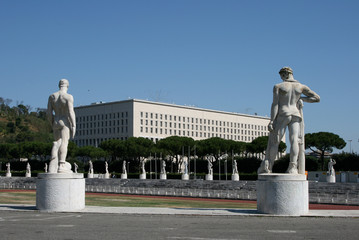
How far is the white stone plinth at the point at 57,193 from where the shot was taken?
13125 mm

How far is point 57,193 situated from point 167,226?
4.42 metres

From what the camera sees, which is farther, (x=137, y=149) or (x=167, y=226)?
(x=137, y=149)

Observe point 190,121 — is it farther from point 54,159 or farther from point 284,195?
point 284,195

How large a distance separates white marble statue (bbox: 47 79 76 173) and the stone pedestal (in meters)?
5.59

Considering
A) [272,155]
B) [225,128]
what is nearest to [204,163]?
[225,128]

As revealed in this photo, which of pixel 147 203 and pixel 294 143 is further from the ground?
pixel 294 143

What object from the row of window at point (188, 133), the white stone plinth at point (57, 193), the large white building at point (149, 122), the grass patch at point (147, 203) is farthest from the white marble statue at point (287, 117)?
the row of window at point (188, 133)

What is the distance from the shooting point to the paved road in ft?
28.4

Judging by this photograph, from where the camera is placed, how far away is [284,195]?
39.4 feet

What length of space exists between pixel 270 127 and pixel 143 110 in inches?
4605

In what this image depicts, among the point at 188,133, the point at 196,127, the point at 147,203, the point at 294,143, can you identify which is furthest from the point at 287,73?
the point at 196,127

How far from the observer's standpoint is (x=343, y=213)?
12430 mm

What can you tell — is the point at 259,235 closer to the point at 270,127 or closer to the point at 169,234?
the point at 169,234

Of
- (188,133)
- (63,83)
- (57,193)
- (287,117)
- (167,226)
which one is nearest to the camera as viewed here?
(167,226)
